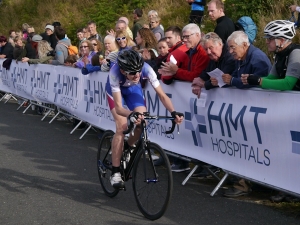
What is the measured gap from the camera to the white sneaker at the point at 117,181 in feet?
23.6

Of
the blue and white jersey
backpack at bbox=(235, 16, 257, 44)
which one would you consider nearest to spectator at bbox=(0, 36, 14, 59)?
backpack at bbox=(235, 16, 257, 44)

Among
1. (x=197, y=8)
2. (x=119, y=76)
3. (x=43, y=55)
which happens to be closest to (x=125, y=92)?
(x=119, y=76)

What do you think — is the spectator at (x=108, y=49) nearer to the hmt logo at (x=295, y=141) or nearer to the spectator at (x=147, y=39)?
the spectator at (x=147, y=39)

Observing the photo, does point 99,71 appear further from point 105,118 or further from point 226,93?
point 226,93

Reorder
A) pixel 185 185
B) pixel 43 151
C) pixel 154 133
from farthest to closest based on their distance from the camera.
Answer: pixel 43 151, pixel 154 133, pixel 185 185

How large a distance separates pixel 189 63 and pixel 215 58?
0.89 meters

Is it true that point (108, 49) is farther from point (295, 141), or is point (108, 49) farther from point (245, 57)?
point (295, 141)

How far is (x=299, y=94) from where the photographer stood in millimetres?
6145

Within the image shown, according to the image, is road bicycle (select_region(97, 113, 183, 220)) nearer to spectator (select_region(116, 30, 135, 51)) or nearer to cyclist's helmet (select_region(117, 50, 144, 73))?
cyclist's helmet (select_region(117, 50, 144, 73))

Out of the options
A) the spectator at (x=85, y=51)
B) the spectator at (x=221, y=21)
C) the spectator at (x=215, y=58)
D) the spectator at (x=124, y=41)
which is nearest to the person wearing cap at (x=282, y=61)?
the spectator at (x=215, y=58)

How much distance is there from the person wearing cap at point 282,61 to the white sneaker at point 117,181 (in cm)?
183

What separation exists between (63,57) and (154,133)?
6.17 meters

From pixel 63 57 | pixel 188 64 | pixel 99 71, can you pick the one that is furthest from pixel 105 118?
pixel 63 57

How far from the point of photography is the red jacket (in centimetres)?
851
